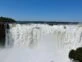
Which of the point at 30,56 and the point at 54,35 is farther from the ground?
the point at 54,35

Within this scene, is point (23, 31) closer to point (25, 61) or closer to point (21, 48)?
point (21, 48)

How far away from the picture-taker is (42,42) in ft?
85.0

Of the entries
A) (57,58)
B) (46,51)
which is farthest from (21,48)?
(57,58)

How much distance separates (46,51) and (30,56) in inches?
80.8

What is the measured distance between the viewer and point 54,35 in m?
25.5

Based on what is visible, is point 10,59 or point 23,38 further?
point 23,38

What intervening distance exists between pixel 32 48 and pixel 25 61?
4672mm

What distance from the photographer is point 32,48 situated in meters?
26.0

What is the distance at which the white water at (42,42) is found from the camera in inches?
881

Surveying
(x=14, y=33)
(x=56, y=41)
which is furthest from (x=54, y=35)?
(x=14, y=33)

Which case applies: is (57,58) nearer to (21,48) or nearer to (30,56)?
(30,56)

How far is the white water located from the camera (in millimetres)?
22367

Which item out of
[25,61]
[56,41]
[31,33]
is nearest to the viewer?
[25,61]

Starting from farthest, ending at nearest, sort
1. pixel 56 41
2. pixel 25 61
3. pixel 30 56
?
pixel 56 41, pixel 30 56, pixel 25 61
